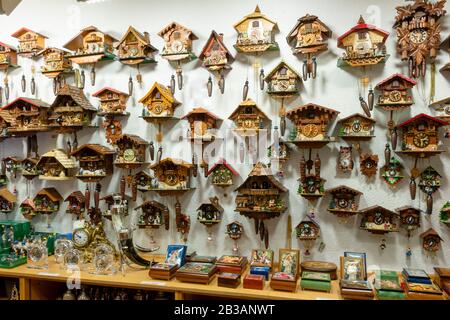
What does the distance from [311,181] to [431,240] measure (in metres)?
0.69

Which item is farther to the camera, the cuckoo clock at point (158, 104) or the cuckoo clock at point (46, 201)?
the cuckoo clock at point (46, 201)

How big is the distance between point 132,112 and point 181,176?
0.57 meters

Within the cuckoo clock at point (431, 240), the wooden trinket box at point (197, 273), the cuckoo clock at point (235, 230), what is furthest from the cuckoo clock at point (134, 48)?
the cuckoo clock at point (431, 240)

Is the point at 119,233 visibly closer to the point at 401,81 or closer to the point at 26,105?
the point at 26,105

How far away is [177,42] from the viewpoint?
2.25m

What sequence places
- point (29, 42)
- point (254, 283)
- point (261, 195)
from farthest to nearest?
1. point (29, 42)
2. point (261, 195)
3. point (254, 283)

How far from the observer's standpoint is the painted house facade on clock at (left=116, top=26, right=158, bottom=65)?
2.27m

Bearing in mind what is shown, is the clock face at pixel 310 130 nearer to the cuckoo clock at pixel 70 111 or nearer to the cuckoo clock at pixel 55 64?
the cuckoo clock at pixel 70 111

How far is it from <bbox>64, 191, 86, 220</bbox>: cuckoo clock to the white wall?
0.10 m

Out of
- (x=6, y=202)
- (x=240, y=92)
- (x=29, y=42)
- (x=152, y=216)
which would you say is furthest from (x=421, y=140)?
(x=6, y=202)

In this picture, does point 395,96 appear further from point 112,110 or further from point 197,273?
point 112,110

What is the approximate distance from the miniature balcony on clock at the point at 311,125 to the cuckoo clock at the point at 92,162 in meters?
1.14

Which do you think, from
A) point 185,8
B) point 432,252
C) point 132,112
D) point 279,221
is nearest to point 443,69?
point 432,252

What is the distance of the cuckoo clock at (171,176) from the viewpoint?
7.15ft
